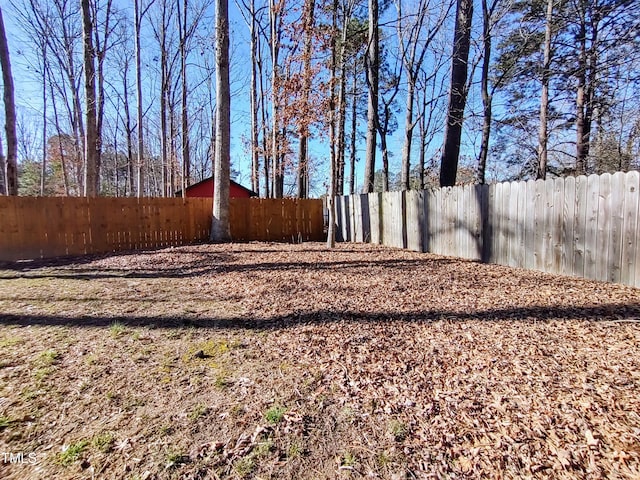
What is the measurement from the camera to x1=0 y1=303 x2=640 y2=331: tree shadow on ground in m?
3.11

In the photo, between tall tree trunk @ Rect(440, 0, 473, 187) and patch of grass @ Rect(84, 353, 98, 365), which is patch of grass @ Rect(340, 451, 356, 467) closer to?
patch of grass @ Rect(84, 353, 98, 365)

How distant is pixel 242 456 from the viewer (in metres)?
1.53

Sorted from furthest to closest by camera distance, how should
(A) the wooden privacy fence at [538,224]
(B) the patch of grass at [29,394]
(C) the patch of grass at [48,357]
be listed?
1. (A) the wooden privacy fence at [538,224]
2. (C) the patch of grass at [48,357]
3. (B) the patch of grass at [29,394]

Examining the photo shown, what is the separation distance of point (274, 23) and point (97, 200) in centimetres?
1031

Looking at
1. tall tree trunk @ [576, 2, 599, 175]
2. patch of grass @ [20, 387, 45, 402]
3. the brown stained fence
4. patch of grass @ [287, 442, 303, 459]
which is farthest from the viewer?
the brown stained fence

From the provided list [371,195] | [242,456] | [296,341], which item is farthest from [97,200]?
[242,456]

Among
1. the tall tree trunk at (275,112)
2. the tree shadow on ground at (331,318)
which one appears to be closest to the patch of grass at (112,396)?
the tree shadow on ground at (331,318)

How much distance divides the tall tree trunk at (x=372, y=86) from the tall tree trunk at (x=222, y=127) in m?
3.95

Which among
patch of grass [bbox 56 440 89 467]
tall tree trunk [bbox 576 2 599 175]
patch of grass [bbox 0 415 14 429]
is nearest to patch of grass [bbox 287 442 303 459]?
patch of grass [bbox 56 440 89 467]

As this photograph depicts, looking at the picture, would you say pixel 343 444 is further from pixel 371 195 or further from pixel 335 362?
pixel 371 195

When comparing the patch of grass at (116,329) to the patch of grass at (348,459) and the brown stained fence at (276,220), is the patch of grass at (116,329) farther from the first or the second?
the brown stained fence at (276,220)

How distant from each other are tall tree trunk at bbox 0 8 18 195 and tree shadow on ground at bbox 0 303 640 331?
631 cm

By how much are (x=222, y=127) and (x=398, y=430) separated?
8375 mm

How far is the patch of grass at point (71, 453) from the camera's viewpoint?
148 centimetres
